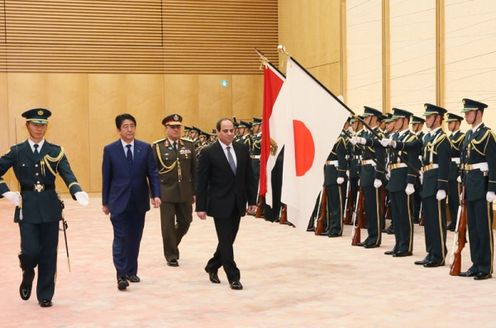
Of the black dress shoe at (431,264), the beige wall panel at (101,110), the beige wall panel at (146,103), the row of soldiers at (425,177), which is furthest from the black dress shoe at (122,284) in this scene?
the beige wall panel at (146,103)

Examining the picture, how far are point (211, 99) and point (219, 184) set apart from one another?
13163 mm

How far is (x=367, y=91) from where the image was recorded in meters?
15.0

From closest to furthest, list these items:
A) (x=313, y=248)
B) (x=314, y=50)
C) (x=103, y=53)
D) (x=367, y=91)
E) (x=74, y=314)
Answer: (x=74, y=314), (x=313, y=248), (x=367, y=91), (x=314, y=50), (x=103, y=53)

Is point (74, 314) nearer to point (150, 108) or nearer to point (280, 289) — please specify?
point (280, 289)

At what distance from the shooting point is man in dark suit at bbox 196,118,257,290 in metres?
6.84

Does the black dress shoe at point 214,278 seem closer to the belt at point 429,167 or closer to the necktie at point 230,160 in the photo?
the necktie at point 230,160

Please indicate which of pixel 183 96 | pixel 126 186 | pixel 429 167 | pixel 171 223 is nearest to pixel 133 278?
pixel 126 186

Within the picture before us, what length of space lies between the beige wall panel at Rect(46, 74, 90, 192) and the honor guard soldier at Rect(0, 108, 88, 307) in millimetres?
12640

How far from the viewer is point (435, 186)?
26.0 feet

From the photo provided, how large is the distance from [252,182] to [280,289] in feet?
3.07

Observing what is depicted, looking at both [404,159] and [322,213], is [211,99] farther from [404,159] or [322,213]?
[404,159]

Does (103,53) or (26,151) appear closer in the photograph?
(26,151)

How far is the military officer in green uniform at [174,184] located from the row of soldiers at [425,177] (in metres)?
1.76

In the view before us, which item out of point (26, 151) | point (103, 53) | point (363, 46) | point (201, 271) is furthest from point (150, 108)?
point (26, 151)
